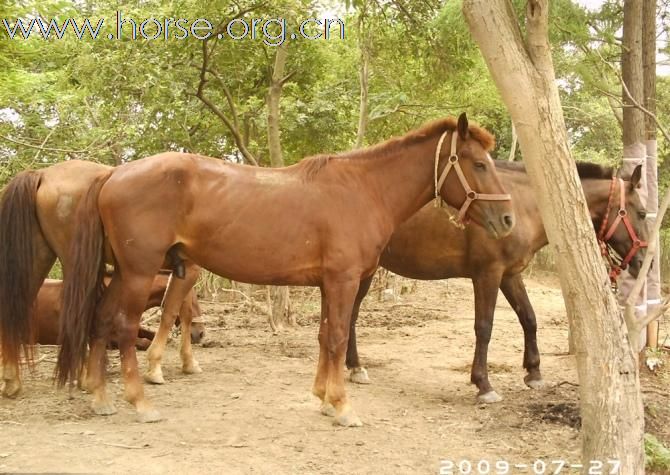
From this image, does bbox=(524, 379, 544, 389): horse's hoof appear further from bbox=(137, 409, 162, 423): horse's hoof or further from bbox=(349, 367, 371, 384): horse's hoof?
bbox=(137, 409, 162, 423): horse's hoof

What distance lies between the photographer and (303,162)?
5324mm

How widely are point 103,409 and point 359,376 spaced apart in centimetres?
254

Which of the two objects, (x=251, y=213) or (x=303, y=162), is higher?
(x=303, y=162)

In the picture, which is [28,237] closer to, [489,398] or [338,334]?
[338,334]

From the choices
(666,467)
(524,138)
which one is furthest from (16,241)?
(666,467)

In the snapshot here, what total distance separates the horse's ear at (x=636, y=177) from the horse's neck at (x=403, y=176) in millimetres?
2329

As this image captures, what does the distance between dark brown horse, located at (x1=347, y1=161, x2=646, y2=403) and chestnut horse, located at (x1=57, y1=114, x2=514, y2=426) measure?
3.14 ft

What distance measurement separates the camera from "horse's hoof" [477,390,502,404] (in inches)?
228

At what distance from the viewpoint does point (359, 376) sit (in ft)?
21.6

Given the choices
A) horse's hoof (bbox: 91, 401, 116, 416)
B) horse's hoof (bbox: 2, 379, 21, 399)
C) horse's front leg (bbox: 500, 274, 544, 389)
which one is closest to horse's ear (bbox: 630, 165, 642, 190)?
horse's front leg (bbox: 500, 274, 544, 389)

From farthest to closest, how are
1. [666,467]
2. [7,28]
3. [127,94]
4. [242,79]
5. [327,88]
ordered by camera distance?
1. [327,88]
2. [242,79]
3. [127,94]
4. [7,28]
5. [666,467]

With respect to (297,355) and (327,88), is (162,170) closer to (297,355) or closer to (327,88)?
(297,355)

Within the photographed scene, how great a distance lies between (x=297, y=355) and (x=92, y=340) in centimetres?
301

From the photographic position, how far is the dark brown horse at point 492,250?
6.06m
